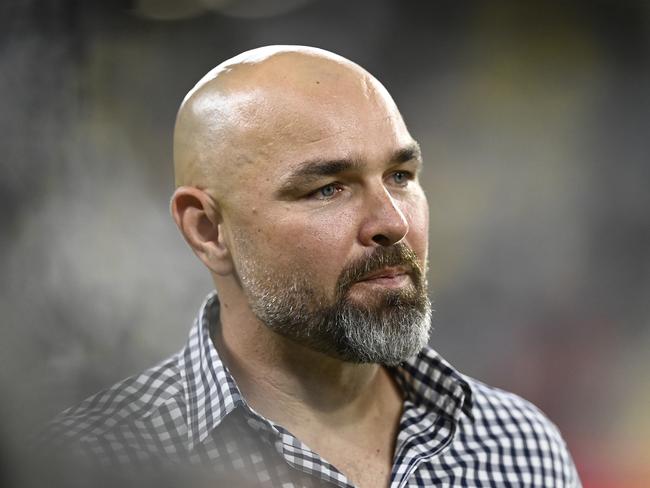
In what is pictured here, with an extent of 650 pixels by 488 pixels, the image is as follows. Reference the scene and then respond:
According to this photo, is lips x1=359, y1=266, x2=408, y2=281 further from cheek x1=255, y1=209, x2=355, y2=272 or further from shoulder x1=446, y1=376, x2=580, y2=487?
shoulder x1=446, y1=376, x2=580, y2=487

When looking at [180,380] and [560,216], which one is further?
[560,216]

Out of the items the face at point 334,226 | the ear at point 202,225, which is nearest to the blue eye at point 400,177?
the face at point 334,226

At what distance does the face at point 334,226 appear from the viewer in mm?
627

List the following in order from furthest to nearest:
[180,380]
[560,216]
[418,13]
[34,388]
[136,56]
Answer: [560,216], [418,13], [180,380], [136,56], [34,388]

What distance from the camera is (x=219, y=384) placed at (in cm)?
65

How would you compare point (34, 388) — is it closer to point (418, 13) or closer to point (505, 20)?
point (418, 13)

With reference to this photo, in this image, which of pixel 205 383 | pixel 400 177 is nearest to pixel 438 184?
pixel 400 177

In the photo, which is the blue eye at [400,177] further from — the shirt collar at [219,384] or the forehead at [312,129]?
the shirt collar at [219,384]

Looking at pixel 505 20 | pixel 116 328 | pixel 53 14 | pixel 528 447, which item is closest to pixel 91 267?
pixel 116 328

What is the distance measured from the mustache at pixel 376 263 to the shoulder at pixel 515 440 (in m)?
0.18

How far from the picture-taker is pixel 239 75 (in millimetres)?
661

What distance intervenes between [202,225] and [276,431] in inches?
7.1

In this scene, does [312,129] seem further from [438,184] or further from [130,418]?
[438,184]

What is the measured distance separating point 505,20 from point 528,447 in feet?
1.65
